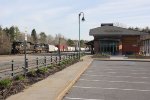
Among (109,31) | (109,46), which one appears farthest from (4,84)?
(109,31)

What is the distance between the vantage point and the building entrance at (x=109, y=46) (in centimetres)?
9088

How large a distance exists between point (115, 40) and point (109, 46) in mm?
2115

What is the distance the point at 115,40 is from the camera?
91125 mm

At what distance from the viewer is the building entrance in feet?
298

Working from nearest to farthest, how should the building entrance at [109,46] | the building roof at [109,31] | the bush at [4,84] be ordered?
the bush at [4,84] < the building entrance at [109,46] < the building roof at [109,31]

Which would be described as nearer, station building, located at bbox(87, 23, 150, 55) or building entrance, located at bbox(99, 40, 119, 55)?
building entrance, located at bbox(99, 40, 119, 55)

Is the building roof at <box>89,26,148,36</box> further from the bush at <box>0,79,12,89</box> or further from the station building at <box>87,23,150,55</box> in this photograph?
the bush at <box>0,79,12,89</box>

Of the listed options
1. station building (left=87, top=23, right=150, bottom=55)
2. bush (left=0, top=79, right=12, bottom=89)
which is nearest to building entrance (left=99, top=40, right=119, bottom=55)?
station building (left=87, top=23, right=150, bottom=55)

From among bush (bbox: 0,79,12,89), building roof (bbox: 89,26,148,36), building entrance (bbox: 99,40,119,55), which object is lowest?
bush (bbox: 0,79,12,89)

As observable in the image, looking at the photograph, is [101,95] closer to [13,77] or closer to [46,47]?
[13,77]

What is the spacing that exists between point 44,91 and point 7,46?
78.6 metres

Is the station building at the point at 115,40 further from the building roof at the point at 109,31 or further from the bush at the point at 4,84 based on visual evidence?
the bush at the point at 4,84

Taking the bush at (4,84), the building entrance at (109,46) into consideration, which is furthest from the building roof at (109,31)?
the bush at (4,84)

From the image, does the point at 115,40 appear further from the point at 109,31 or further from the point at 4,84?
the point at 4,84
